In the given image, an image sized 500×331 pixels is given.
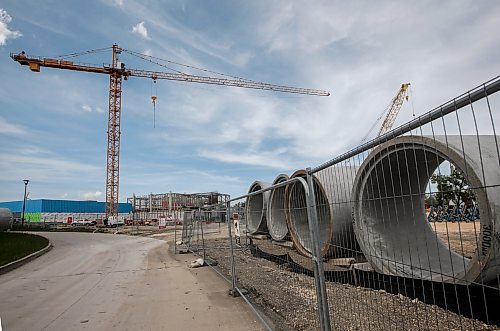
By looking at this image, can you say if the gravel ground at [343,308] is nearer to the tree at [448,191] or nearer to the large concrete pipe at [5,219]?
the tree at [448,191]

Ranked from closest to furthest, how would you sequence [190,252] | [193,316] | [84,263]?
1. [193,316]
2. [84,263]
3. [190,252]

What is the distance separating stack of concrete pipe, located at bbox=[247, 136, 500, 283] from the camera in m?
3.30

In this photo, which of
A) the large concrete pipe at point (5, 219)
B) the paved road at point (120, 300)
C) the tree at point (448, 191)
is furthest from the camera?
the large concrete pipe at point (5, 219)

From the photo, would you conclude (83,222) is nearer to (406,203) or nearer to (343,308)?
(343,308)

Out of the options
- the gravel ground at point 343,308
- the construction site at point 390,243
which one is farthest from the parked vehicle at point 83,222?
the gravel ground at point 343,308

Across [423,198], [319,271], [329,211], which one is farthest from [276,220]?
[319,271]

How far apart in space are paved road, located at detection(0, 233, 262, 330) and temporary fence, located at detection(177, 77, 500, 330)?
2.09 feet

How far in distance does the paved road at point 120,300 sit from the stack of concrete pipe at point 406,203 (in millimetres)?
1951

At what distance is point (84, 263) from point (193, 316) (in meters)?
7.88

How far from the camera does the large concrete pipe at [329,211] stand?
4044mm

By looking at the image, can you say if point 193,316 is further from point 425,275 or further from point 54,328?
point 425,275

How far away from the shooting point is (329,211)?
4.91 meters

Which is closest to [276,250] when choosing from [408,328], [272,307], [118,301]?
[272,307]

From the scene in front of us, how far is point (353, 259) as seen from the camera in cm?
515
